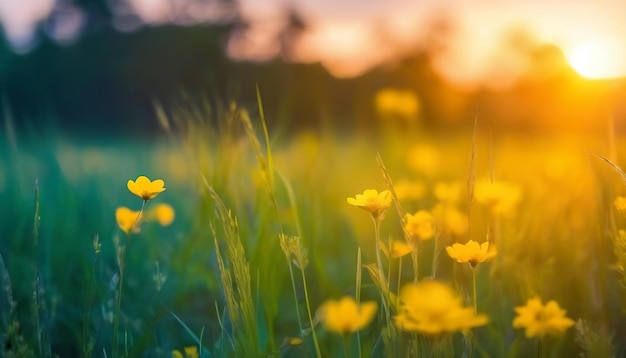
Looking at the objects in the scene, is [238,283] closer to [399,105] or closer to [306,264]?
[306,264]

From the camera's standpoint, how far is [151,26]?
1184cm

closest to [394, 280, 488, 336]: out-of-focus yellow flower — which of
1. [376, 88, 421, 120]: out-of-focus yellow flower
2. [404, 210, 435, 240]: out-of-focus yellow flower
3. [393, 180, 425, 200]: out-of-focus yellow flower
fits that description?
[404, 210, 435, 240]: out-of-focus yellow flower

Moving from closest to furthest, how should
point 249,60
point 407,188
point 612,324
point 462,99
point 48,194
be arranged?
point 612,324, point 407,188, point 48,194, point 462,99, point 249,60

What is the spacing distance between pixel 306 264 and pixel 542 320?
0.37 metres

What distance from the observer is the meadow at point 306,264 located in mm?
962

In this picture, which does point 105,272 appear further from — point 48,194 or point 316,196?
point 48,194

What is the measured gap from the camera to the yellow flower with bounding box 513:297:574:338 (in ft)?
3.14

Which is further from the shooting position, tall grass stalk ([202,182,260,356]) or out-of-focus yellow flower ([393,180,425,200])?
out-of-focus yellow flower ([393,180,425,200])

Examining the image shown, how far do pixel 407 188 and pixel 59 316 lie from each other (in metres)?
1.08

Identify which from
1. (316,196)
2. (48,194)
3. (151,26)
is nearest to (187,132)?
(316,196)

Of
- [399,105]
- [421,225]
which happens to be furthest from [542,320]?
[399,105]

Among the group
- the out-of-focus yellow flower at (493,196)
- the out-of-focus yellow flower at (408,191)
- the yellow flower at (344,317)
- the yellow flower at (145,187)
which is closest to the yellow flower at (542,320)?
the out-of-focus yellow flower at (493,196)

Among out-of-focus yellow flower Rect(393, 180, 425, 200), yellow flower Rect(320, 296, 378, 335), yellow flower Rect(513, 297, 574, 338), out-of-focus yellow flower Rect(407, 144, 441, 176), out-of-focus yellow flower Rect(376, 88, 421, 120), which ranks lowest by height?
out-of-focus yellow flower Rect(407, 144, 441, 176)

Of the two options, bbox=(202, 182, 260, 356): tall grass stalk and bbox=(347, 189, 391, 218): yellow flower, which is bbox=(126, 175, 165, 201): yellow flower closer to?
bbox=(202, 182, 260, 356): tall grass stalk
